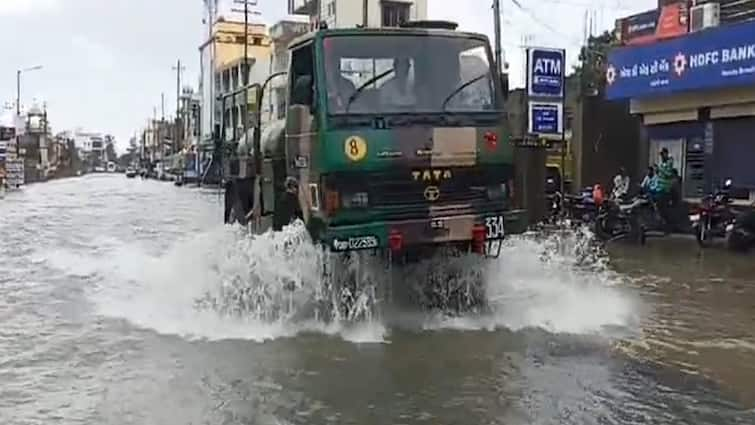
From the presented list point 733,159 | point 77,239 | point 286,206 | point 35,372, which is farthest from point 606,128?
point 35,372

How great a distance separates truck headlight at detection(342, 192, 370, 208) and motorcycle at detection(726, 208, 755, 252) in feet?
31.5

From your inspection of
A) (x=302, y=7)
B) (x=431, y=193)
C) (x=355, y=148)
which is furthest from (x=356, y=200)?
(x=302, y=7)

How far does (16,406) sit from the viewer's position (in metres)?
6.81

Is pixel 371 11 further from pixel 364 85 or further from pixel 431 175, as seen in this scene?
pixel 431 175

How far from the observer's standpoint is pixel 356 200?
8797 mm

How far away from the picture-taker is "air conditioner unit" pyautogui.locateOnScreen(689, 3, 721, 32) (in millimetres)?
21469

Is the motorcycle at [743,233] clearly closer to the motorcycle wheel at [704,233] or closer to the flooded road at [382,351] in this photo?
the motorcycle wheel at [704,233]

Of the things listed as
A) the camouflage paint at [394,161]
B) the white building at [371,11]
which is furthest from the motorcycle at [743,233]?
the white building at [371,11]

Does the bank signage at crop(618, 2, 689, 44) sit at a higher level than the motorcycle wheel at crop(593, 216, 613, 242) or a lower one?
higher

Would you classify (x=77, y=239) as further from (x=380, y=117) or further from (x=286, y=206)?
(x=380, y=117)

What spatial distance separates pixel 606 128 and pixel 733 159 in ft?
24.9

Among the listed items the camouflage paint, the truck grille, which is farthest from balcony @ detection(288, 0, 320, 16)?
the truck grille

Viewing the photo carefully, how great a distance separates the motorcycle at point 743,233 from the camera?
16.2m

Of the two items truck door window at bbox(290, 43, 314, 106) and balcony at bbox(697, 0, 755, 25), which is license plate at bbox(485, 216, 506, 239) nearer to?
truck door window at bbox(290, 43, 314, 106)
